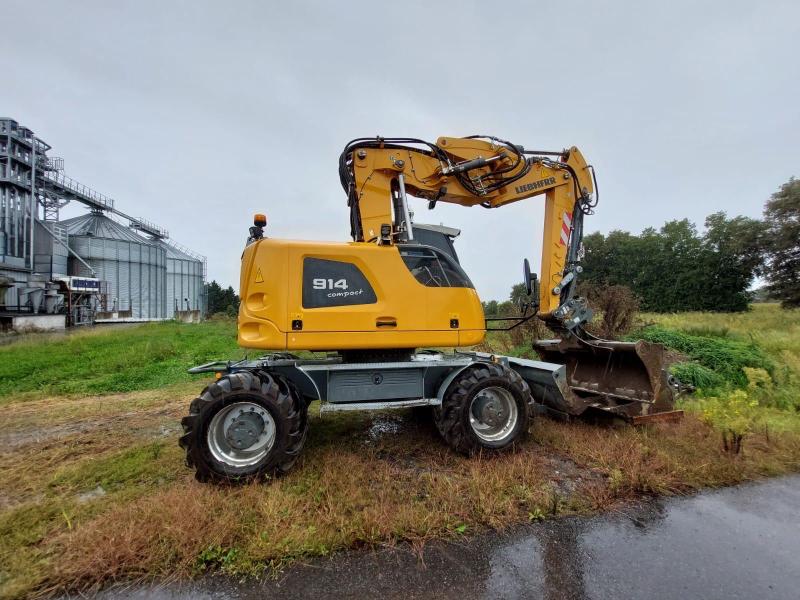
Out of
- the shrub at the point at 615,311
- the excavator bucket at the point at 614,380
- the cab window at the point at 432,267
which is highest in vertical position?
the cab window at the point at 432,267

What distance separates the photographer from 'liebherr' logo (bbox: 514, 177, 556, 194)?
5.46 m

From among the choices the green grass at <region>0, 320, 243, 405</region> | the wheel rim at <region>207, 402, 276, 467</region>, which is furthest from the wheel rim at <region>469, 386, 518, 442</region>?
the green grass at <region>0, 320, 243, 405</region>

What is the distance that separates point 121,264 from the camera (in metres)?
40.1

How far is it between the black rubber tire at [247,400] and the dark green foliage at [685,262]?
3329 centimetres

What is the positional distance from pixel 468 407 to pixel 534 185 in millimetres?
3271

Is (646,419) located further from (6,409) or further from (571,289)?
(6,409)

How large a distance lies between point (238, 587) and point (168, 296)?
5035 cm

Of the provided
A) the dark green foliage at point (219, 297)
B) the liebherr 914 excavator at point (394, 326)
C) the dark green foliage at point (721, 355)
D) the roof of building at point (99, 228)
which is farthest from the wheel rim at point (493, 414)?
the dark green foliage at point (219, 297)

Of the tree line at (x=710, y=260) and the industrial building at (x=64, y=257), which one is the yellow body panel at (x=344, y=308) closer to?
the tree line at (x=710, y=260)

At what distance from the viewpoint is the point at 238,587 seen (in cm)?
253

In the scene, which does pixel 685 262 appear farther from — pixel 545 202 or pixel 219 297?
pixel 219 297

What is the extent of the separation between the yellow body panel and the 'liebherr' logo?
1971 mm

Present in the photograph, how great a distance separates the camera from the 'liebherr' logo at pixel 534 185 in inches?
215

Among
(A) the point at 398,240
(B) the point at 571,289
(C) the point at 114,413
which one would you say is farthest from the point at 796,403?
(C) the point at 114,413
